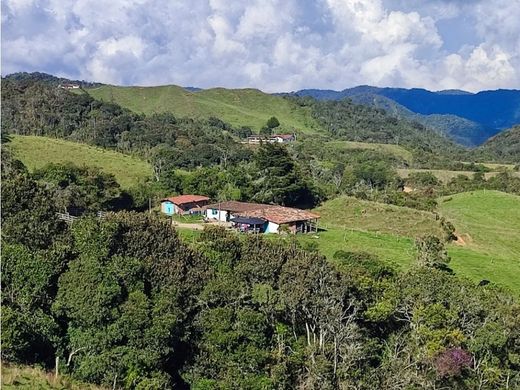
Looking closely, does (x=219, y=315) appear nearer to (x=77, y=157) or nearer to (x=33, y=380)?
(x=33, y=380)

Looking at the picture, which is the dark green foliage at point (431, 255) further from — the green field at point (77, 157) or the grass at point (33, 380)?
the green field at point (77, 157)

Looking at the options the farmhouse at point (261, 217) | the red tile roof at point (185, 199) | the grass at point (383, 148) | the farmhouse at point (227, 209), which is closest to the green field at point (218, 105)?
the grass at point (383, 148)

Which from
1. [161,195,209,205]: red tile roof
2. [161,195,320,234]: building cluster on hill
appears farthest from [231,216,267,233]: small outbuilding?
[161,195,209,205]: red tile roof

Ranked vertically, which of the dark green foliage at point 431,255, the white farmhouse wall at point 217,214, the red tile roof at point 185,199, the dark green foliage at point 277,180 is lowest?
the dark green foliage at point 431,255

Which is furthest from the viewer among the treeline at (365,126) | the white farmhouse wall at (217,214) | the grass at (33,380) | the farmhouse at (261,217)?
the treeline at (365,126)

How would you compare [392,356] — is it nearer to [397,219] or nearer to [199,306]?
[199,306]

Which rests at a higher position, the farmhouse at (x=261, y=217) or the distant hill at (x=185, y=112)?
the distant hill at (x=185, y=112)

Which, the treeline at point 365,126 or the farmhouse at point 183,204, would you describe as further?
the treeline at point 365,126
